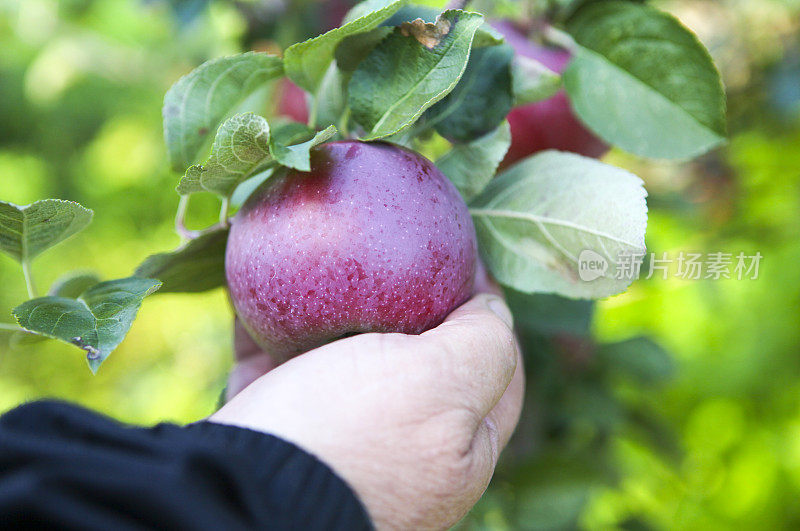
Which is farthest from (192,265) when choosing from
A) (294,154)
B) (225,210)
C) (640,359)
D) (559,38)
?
(640,359)

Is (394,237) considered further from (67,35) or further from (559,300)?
(67,35)

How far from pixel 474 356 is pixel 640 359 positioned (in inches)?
23.5

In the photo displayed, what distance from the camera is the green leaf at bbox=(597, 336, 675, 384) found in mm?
921

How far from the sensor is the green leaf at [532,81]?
519 millimetres

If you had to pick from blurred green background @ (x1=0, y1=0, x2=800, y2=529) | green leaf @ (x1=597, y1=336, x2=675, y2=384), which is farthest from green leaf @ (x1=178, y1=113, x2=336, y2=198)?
green leaf @ (x1=597, y1=336, x2=675, y2=384)

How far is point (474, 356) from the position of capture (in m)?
0.42

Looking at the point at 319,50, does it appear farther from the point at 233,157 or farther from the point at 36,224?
the point at 36,224

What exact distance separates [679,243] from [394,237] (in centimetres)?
126

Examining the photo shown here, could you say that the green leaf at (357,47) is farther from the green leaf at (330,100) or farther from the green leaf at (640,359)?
the green leaf at (640,359)

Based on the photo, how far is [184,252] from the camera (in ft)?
1.57

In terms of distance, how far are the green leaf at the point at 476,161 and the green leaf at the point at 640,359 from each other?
1.72 ft

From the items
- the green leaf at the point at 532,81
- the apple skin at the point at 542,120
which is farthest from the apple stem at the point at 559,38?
the green leaf at the point at 532,81

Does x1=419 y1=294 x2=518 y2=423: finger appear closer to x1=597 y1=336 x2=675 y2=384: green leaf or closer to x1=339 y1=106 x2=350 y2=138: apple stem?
x1=339 y1=106 x2=350 y2=138: apple stem

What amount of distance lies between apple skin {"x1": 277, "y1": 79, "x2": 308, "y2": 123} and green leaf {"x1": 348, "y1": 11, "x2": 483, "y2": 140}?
1.38 ft
